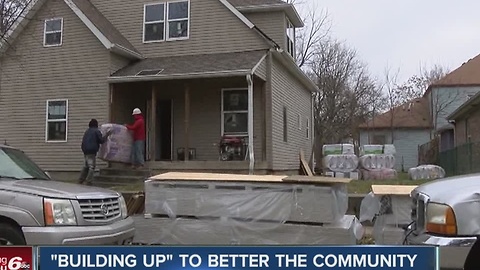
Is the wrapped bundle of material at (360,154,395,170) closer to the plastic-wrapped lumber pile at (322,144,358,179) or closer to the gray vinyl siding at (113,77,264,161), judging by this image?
the plastic-wrapped lumber pile at (322,144,358,179)

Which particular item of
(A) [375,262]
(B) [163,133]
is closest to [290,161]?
(B) [163,133]

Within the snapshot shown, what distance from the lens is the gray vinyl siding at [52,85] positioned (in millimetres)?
17953

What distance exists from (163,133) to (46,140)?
155 inches

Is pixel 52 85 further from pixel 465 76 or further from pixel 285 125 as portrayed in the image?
pixel 465 76

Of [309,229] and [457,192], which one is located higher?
[457,192]

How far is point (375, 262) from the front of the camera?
2764 mm

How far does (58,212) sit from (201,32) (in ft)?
43.6

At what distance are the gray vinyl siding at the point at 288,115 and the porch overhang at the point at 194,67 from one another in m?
1.51

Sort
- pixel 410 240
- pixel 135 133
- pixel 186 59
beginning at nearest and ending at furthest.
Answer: pixel 410 240, pixel 135 133, pixel 186 59

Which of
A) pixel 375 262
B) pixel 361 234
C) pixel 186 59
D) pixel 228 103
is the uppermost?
pixel 186 59

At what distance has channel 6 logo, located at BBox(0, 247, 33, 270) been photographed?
2877mm

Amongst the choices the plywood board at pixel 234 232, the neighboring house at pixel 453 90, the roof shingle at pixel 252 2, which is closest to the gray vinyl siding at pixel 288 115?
the roof shingle at pixel 252 2

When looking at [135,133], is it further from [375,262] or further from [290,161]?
[375,262]

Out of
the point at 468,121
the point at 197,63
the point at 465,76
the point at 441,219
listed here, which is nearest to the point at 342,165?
the point at 197,63
